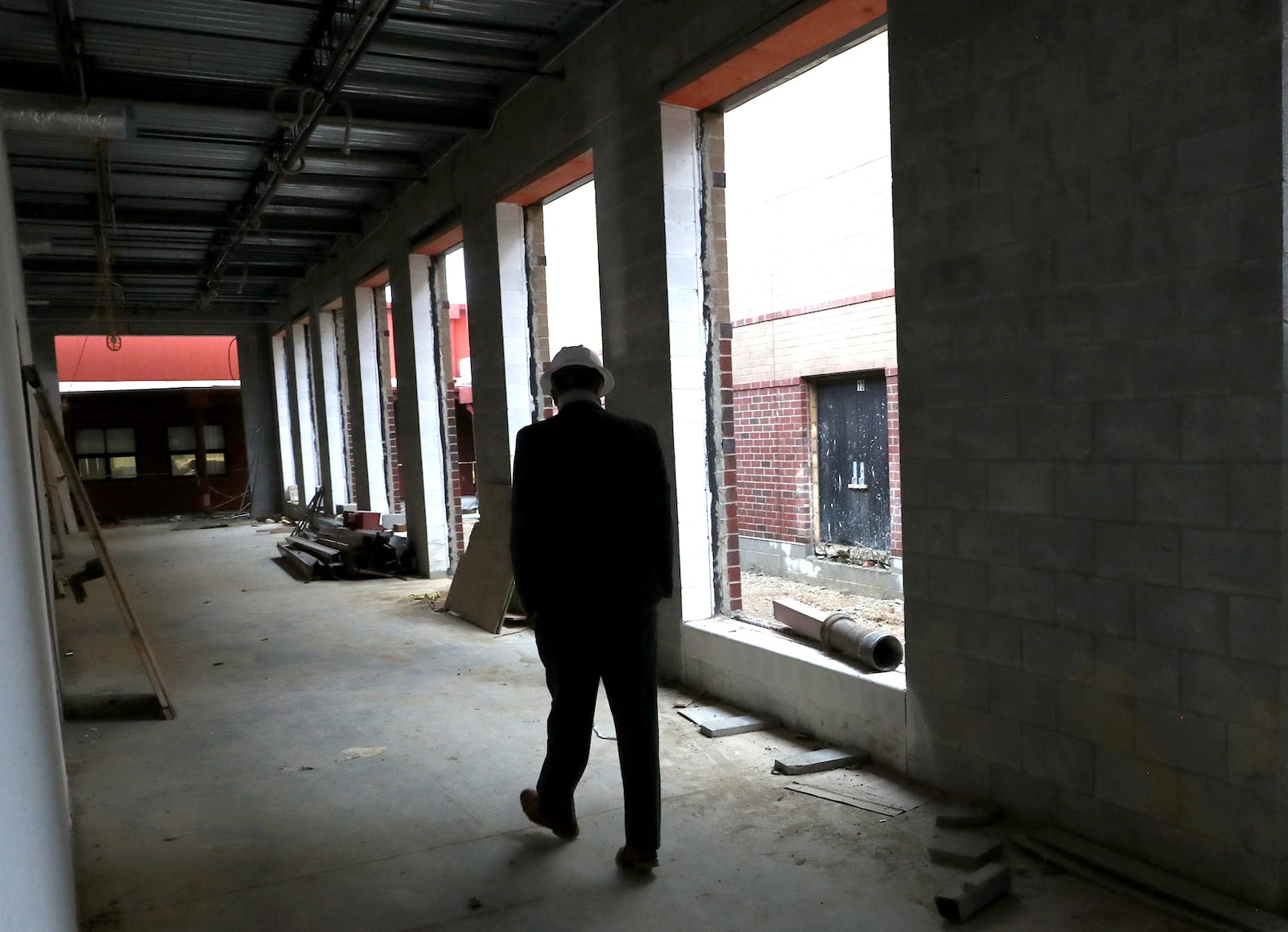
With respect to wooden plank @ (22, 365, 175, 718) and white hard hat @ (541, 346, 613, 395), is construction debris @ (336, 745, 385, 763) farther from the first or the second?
white hard hat @ (541, 346, 613, 395)

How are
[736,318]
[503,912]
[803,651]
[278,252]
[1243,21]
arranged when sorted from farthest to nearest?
1. [278,252]
2. [736,318]
3. [803,651]
4. [503,912]
5. [1243,21]

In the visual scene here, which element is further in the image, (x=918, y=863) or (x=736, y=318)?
(x=736, y=318)

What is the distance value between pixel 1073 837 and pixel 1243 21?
2.46 meters

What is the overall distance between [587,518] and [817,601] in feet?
16.9

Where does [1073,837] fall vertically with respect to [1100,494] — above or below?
below

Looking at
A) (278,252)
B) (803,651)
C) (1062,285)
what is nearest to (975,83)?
(1062,285)

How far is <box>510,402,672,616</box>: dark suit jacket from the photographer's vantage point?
3025 millimetres

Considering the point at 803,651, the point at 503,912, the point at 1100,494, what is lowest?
the point at 503,912

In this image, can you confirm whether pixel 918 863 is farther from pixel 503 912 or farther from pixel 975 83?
pixel 975 83

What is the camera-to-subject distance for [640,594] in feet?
10.00

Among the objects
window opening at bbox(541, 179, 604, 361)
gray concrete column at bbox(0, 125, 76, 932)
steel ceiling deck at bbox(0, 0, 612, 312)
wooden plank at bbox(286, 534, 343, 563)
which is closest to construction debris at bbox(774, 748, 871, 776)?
gray concrete column at bbox(0, 125, 76, 932)

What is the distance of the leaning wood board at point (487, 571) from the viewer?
270 inches

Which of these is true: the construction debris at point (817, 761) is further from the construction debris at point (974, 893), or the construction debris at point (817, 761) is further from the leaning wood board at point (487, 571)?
the leaning wood board at point (487, 571)

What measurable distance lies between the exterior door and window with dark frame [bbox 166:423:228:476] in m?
16.1
